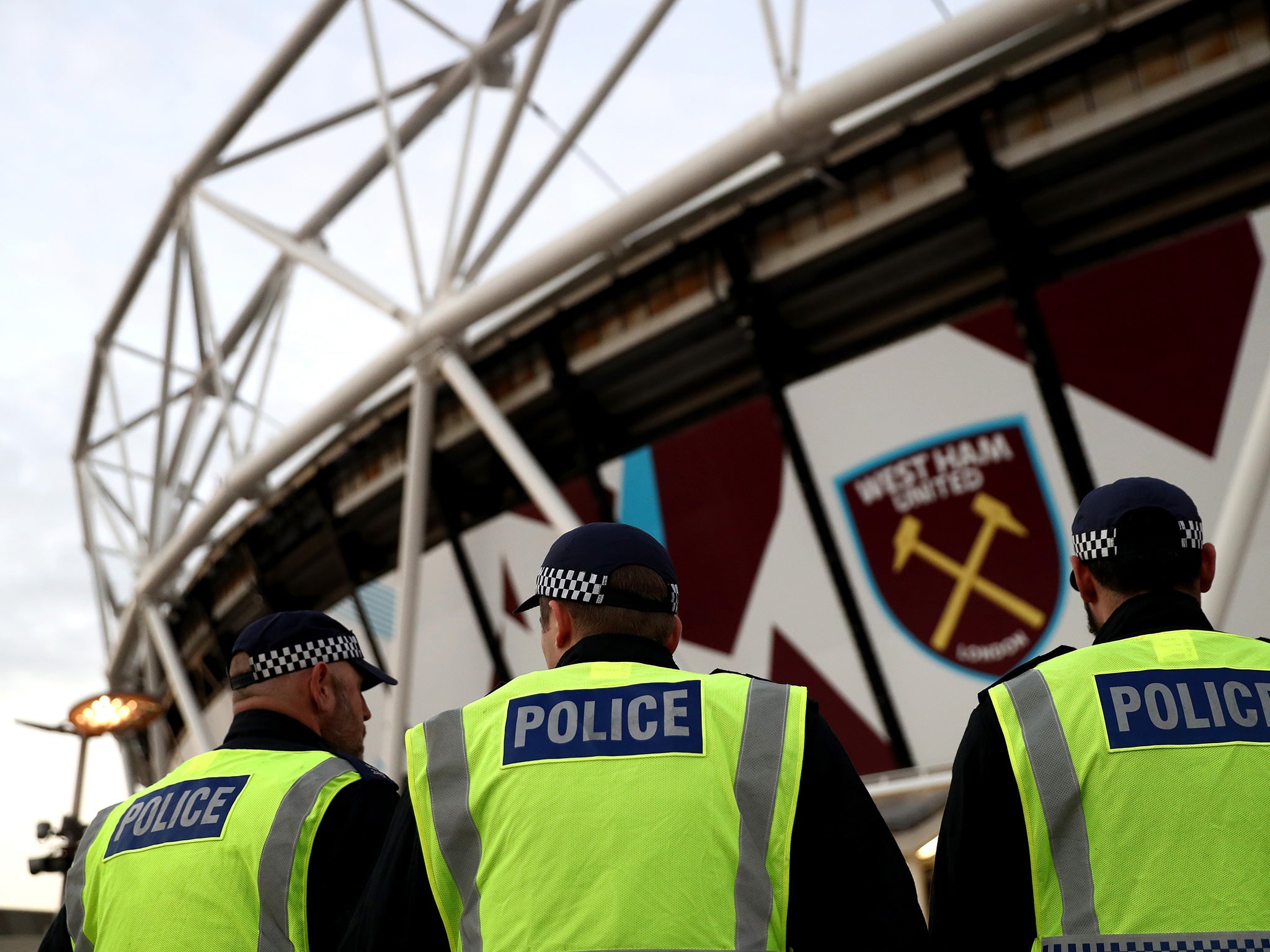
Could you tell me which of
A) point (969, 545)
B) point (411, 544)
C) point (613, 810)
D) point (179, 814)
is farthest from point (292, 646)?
point (411, 544)

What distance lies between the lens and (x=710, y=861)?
2605 millimetres

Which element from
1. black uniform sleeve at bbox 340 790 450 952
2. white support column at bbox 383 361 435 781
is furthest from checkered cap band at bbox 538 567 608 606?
white support column at bbox 383 361 435 781

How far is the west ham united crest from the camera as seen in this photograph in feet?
30.2

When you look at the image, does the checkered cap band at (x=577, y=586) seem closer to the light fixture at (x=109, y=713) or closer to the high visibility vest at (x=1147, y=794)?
the high visibility vest at (x=1147, y=794)

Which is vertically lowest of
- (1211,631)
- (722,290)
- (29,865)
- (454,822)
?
(454,822)

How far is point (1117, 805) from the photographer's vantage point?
9.14ft

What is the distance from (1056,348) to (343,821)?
7.29m

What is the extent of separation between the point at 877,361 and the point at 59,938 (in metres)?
7.63

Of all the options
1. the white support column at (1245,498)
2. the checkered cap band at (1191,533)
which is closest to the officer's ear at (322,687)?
the checkered cap band at (1191,533)

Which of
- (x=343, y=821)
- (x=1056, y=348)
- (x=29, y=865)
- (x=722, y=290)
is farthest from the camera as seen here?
(x=29, y=865)

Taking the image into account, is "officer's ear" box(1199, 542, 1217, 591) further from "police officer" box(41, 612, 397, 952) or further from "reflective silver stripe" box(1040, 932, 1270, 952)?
"police officer" box(41, 612, 397, 952)

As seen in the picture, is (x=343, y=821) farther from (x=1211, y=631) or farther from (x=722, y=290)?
(x=722, y=290)

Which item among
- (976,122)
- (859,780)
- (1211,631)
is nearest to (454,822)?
(859,780)

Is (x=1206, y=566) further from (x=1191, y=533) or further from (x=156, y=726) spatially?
(x=156, y=726)
